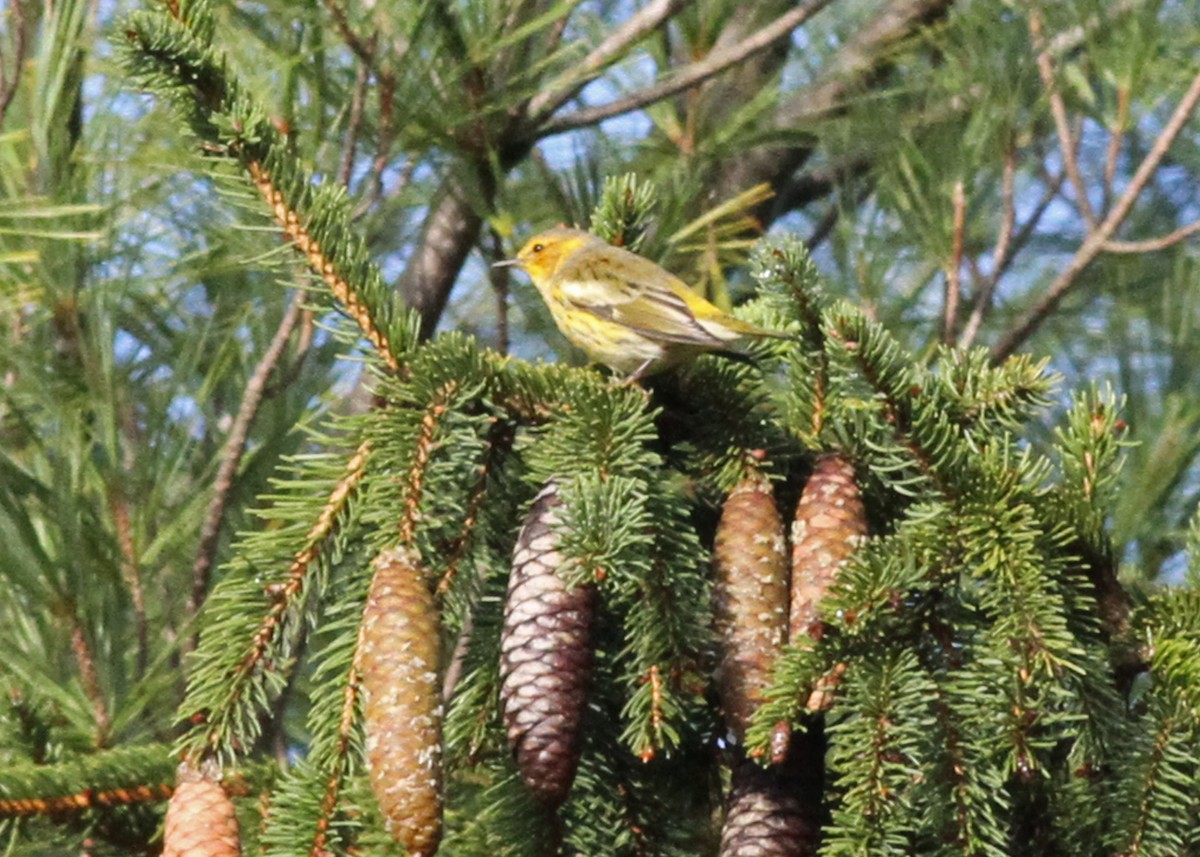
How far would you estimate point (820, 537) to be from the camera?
167 cm

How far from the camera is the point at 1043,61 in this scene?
12.3ft

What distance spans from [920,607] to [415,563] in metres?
0.54

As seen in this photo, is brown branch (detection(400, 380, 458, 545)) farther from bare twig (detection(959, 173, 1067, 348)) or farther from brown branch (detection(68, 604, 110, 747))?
bare twig (detection(959, 173, 1067, 348))

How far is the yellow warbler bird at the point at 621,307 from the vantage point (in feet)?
7.92

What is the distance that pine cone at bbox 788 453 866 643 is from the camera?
5.37ft

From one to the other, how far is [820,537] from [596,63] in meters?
1.52

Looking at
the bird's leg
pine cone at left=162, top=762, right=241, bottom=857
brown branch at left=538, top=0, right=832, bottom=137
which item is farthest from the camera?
brown branch at left=538, top=0, right=832, bottom=137

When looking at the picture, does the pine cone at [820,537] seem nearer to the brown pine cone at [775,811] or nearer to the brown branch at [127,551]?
the brown pine cone at [775,811]

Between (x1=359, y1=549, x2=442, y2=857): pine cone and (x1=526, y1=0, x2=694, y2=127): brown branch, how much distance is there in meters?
1.49

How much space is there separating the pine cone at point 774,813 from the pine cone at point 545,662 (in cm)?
18

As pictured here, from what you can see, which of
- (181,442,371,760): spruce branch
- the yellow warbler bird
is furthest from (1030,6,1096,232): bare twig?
(181,442,371,760): spruce branch

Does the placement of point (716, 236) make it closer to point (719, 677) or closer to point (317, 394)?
point (317, 394)

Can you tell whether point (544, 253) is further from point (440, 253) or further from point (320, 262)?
point (320, 262)

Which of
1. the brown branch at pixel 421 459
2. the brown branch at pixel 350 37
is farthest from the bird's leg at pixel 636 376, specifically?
the brown branch at pixel 350 37
